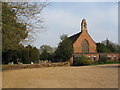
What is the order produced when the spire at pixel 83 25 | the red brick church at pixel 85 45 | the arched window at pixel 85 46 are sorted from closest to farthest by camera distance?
the red brick church at pixel 85 45 → the arched window at pixel 85 46 → the spire at pixel 83 25

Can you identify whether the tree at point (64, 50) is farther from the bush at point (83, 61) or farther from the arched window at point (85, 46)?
the arched window at point (85, 46)

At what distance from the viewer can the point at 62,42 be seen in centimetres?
3762

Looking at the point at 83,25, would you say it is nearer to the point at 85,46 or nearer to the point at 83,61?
the point at 85,46

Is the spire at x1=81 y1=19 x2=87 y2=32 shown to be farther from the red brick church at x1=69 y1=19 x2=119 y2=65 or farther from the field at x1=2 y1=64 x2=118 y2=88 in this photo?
the field at x1=2 y1=64 x2=118 y2=88

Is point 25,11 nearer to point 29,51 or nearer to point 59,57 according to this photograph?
point 29,51

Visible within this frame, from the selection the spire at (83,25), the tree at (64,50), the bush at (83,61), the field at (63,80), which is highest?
the spire at (83,25)

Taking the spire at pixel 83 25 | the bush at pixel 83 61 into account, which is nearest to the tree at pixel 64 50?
the bush at pixel 83 61

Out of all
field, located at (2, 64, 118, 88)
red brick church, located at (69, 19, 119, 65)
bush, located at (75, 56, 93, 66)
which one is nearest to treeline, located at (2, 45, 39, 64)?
bush, located at (75, 56, 93, 66)

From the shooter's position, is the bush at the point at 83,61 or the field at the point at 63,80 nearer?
the field at the point at 63,80

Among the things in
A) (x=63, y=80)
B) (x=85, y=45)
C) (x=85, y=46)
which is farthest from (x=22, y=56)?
(x=85, y=45)

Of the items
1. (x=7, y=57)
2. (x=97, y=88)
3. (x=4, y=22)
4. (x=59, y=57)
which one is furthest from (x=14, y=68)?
(x=97, y=88)

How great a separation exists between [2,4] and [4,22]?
127 centimetres

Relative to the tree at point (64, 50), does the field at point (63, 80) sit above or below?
below

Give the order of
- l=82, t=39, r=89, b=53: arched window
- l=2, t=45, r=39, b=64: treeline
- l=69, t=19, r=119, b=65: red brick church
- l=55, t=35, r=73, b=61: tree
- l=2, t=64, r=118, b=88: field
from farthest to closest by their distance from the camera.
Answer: l=82, t=39, r=89, b=53: arched window
l=69, t=19, r=119, b=65: red brick church
l=55, t=35, r=73, b=61: tree
l=2, t=45, r=39, b=64: treeline
l=2, t=64, r=118, b=88: field
